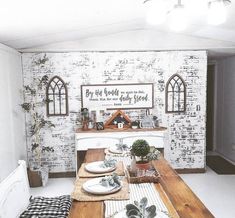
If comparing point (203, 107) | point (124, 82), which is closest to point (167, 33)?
point (124, 82)

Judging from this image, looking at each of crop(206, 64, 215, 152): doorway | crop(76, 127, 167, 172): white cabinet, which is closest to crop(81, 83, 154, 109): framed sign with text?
crop(76, 127, 167, 172): white cabinet

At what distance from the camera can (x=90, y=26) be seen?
418 cm

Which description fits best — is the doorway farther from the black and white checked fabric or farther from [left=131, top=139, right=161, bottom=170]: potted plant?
the black and white checked fabric

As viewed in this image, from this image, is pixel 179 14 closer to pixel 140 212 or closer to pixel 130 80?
pixel 140 212

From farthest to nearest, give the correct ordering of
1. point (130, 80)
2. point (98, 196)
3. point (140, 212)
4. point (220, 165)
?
1. point (220, 165)
2. point (130, 80)
3. point (98, 196)
4. point (140, 212)

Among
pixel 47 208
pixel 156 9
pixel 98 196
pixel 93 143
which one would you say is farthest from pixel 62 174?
pixel 156 9

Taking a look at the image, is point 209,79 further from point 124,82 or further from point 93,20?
point 93,20

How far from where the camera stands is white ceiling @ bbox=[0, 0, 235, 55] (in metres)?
2.90

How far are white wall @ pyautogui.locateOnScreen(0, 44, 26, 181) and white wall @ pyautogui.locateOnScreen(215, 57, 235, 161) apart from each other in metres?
4.66

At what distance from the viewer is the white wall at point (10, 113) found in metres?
4.30

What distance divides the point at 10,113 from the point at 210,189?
360 centimetres

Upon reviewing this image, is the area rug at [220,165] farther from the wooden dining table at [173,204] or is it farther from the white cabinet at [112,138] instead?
the wooden dining table at [173,204]

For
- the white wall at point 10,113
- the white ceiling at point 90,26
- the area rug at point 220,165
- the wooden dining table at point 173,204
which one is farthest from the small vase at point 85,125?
the wooden dining table at point 173,204

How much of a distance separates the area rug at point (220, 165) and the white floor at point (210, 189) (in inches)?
9.2
